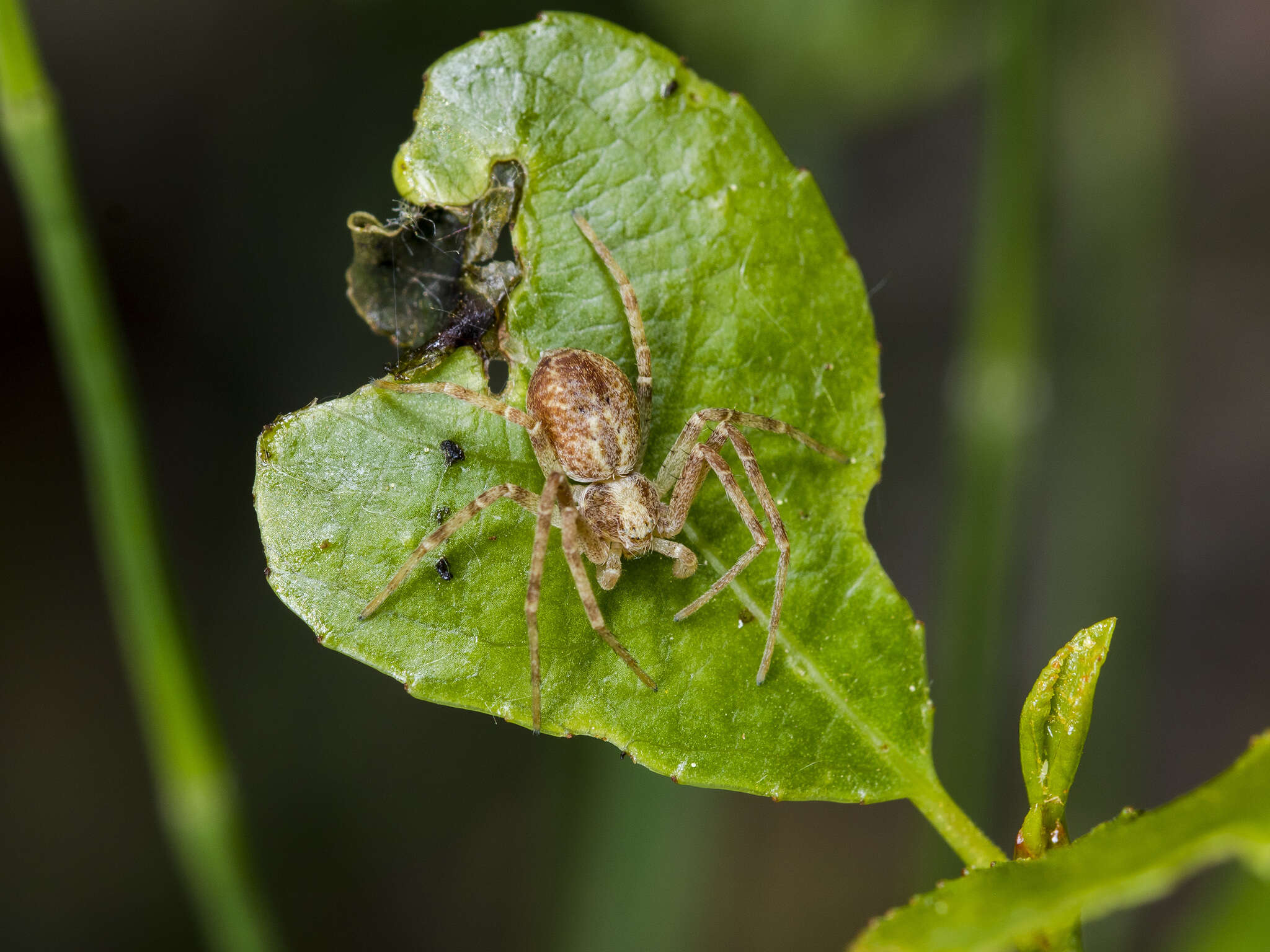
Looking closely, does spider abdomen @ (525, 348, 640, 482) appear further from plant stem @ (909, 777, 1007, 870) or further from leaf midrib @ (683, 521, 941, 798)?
plant stem @ (909, 777, 1007, 870)

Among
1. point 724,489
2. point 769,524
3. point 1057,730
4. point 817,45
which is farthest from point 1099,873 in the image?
point 817,45

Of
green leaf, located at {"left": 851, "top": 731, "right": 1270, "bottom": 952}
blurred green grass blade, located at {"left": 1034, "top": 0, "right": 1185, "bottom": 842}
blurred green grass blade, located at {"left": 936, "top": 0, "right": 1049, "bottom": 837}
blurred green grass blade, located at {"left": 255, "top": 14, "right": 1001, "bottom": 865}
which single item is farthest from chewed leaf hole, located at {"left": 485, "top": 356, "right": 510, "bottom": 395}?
blurred green grass blade, located at {"left": 1034, "top": 0, "right": 1185, "bottom": 842}

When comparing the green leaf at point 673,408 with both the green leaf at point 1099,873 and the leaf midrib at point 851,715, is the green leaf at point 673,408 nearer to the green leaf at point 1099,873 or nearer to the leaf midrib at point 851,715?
the leaf midrib at point 851,715

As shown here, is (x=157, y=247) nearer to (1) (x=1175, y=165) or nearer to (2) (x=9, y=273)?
(2) (x=9, y=273)

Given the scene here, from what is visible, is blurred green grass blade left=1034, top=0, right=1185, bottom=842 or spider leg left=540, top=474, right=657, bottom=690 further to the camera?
blurred green grass blade left=1034, top=0, right=1185, bottom=842

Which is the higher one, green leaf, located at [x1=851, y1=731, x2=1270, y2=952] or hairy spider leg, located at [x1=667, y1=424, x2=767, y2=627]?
hairy spider leg, located at [x1=667, y1=424, x2=767, y2=627]

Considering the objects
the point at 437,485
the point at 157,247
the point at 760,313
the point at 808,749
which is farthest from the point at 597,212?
the point at 157,247
